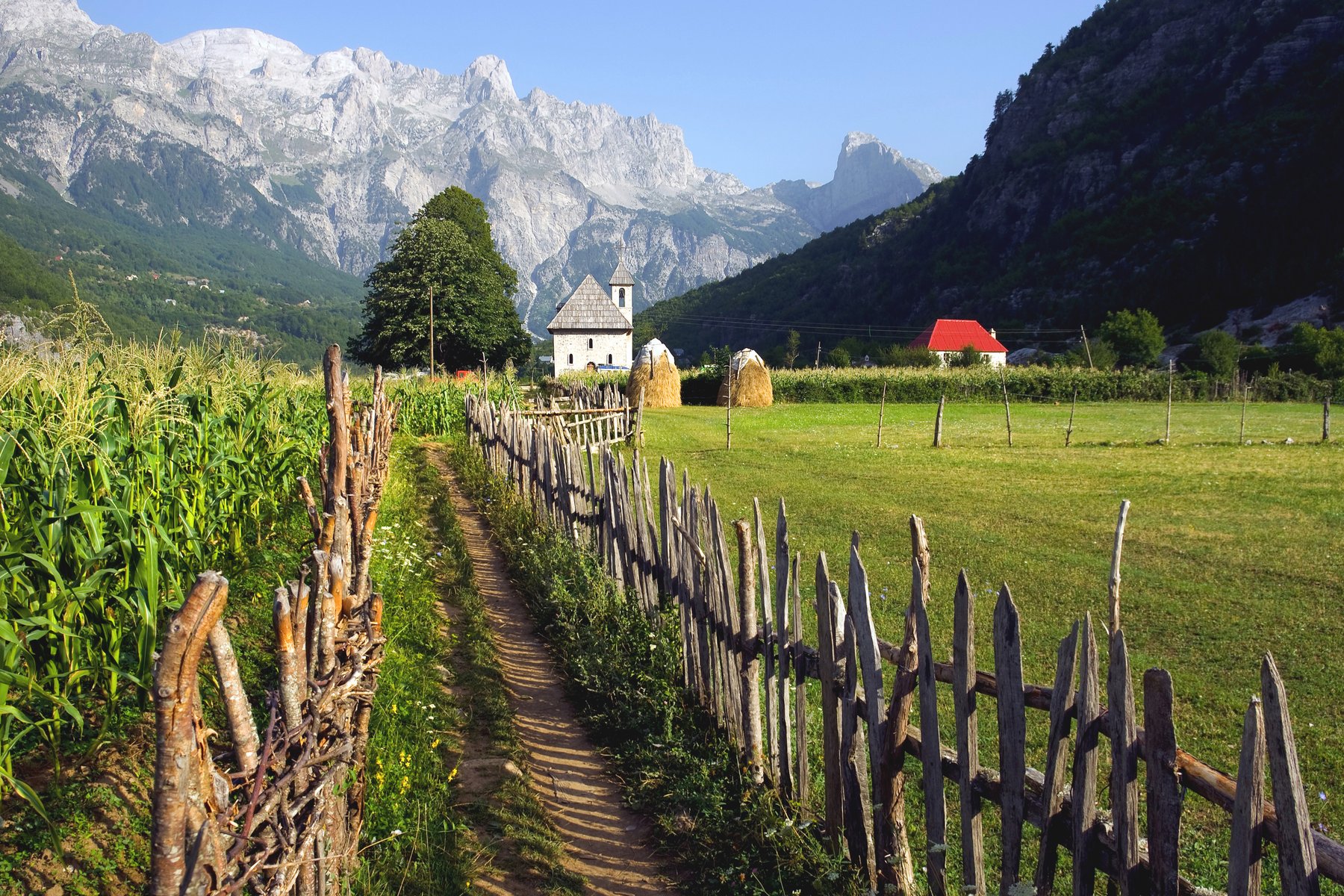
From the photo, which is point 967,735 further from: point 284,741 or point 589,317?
point 589,317

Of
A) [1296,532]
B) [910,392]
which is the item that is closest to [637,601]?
[1296,532]

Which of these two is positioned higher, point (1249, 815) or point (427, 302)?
point (427, 302)

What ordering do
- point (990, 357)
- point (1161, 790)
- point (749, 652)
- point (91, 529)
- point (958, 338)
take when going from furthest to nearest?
point (958, 338) → point (990, 357) → point (749, 652) → point (91, 529) → point (1161, 790)

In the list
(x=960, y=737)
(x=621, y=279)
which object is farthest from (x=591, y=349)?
(x=960, y=737)

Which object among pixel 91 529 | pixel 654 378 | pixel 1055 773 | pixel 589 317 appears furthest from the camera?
pixel 589 317

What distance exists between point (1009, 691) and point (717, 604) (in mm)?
2166

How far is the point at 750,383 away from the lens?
3331 centimetres

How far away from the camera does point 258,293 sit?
16288cm

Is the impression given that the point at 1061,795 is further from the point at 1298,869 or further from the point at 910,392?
the point at 910,392

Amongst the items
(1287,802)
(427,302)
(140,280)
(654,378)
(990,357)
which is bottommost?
(1287,802)

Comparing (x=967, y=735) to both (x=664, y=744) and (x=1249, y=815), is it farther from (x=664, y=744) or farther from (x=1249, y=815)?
(x=664, y=744)

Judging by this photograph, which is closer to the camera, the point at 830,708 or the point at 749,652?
the point at 830,708

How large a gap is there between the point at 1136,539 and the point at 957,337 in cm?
5699

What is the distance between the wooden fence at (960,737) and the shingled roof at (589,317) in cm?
5875
